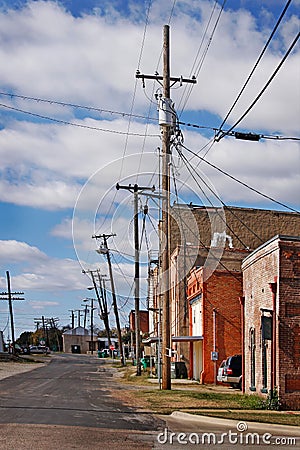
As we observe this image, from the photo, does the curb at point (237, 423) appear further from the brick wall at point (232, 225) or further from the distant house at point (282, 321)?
the brick wall at point (232, 225)

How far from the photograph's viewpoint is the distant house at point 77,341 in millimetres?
146113

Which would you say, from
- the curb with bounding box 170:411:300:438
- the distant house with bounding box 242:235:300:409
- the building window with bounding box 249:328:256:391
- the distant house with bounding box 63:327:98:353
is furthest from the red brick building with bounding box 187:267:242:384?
the distant house with bounding box 63:327:98:353

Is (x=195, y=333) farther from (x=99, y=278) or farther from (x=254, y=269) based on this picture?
(x=99, y=278)

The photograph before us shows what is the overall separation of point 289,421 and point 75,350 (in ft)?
431

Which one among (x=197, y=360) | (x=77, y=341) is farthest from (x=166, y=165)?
(x=77, y=341)

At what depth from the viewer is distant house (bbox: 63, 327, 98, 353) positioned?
5752 inches

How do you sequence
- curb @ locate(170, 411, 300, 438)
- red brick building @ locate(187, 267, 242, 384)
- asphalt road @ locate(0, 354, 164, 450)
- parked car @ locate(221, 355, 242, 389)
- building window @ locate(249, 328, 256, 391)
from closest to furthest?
asphalt road @ locate(0, 354, 164, 450) < curb @ locate(170, 411, 300, 438) < building window @ locate(249, 328, 256, 391) < parked car @ locate(221, 355, 242, 389) < red brick building @ locate(187, 267, 242, 384)

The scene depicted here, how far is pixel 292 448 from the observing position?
42.8ft

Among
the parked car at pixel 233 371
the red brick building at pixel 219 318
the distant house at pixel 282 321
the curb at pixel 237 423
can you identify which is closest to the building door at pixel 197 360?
the red brick building at pixel 219 318

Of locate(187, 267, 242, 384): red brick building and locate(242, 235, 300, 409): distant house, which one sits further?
locate(187, 267, 242, 384): red brick building

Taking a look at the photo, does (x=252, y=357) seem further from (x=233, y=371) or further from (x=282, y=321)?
(x=233, y=371)

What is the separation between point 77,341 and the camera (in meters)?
147

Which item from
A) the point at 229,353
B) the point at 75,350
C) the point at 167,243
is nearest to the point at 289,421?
the point at 167,243

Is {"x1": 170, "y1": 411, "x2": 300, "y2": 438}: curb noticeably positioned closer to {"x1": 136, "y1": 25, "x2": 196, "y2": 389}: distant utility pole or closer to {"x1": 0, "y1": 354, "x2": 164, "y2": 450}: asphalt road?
{"x1": 0, "y1": 354, "x2": 164, "y2": 450}: asphalt road
